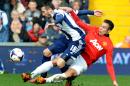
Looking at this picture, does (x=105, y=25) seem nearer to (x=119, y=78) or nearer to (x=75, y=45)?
(x=75, y=45)

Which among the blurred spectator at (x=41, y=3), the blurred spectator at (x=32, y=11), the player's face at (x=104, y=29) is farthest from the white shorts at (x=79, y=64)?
the blurred spectator at (x=41, y=3)

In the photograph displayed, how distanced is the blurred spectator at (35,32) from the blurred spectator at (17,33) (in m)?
0.15

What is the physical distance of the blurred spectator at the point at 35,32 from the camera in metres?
18.3

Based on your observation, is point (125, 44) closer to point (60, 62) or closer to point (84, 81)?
point (84, 81)

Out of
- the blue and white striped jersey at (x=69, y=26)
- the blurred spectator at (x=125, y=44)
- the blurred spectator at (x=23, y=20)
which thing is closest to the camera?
the blue and white striped jersey at (x=69, y=26)

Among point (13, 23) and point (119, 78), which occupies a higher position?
point (13, 23)

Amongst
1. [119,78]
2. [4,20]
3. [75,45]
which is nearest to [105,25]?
[75,45]

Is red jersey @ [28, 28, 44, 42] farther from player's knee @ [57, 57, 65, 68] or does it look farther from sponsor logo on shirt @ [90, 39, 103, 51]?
player's knee @ [57, 57, 65, 68]

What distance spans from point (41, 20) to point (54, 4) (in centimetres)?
67

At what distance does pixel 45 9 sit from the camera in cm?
1872

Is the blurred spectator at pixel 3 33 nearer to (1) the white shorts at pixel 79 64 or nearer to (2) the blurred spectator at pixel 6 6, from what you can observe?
(2) the blurred spectator at pixel 6 6

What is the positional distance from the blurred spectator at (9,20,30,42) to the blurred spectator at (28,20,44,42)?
5.7 inches

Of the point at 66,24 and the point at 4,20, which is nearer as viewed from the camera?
the point at 66,24

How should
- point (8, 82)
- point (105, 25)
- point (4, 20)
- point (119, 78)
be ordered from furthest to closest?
1. point (4, 20)
2. point (119, 78)
3. point (8, 82)
4. point (105, 25)
